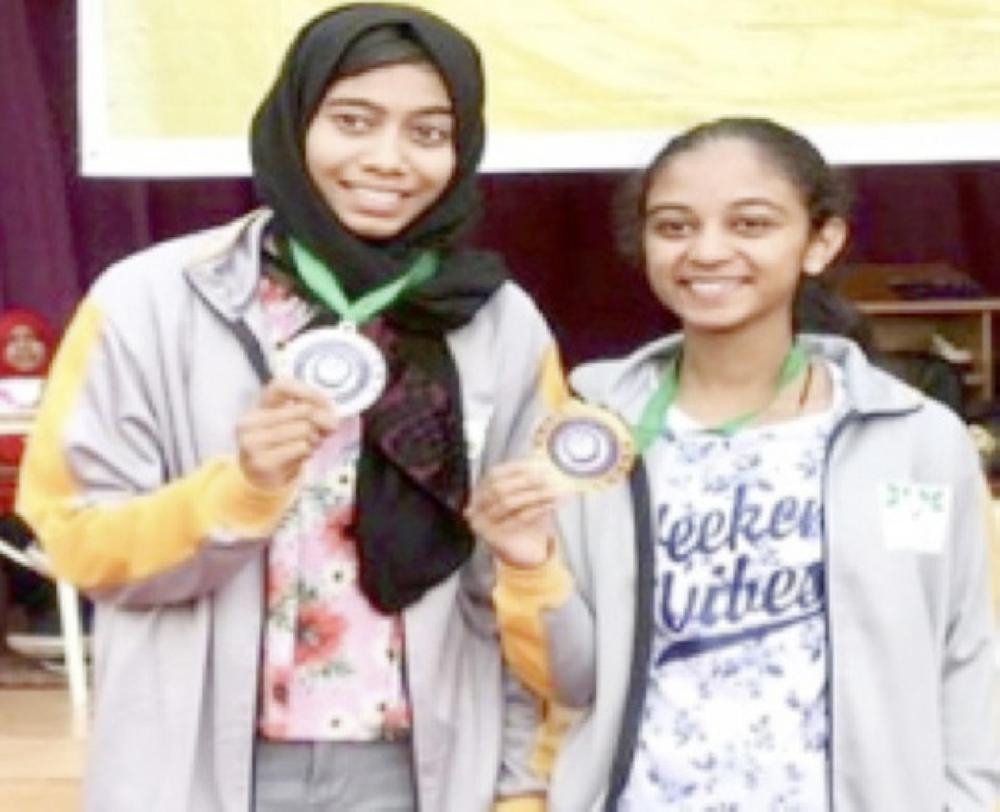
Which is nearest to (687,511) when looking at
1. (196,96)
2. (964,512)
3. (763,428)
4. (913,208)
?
(763,428)

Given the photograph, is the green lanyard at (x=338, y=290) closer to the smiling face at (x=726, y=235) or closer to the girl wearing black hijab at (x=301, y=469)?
the girl wearing black hijab at (x=301, y=469)

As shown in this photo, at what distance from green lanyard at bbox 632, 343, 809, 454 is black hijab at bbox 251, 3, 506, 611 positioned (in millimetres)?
221

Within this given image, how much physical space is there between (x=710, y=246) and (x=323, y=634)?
62cm

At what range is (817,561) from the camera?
261cm

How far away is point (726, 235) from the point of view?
267 centimetres

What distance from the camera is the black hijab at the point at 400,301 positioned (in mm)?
2549

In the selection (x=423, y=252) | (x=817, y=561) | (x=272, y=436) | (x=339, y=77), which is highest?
(x=339, y=77)

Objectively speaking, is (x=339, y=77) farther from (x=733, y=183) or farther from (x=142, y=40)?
(x=142, y=40)

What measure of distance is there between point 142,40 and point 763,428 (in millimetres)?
2238

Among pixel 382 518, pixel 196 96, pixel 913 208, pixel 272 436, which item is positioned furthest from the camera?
pixel 913 208

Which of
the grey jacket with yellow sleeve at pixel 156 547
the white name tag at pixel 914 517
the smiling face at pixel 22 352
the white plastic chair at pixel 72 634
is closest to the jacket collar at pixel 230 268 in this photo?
the grey jacket with yellow sleeve at pixel 156 547

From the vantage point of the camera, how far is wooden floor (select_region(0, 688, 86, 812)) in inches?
167

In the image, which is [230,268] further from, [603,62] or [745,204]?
[603,62]

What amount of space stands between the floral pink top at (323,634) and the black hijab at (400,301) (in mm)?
29
